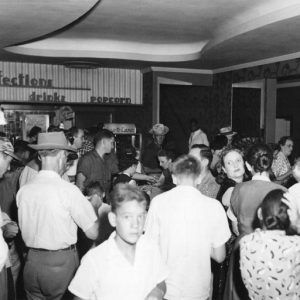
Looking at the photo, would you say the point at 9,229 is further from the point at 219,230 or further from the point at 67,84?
the point at 67,84

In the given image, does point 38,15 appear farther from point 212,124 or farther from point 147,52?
point 212,124

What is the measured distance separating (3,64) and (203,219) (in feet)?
23.3

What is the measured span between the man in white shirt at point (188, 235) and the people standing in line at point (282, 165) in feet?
9.95

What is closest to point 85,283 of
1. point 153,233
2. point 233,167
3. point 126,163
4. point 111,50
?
point 153,233

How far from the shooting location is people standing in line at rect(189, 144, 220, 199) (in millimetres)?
3984

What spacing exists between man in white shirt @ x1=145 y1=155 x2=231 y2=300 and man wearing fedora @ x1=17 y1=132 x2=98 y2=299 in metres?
0.49

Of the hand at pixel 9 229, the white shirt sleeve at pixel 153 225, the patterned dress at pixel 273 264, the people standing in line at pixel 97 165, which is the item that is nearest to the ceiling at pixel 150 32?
the people standing in line at pixel 97 165

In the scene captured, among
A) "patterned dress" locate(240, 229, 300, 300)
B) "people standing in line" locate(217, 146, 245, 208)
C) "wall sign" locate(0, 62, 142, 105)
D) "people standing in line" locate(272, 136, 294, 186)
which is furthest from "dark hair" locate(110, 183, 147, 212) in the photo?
"wall sign" locate(0, 62, 142, 105)

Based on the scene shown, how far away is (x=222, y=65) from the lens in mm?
8828

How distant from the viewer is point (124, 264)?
1.97m

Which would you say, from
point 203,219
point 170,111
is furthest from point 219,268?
point 170,111

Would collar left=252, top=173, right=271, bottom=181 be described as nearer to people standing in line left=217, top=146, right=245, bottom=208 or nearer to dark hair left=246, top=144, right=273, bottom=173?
dark hair left=246, top=144, right=273, bottom=173

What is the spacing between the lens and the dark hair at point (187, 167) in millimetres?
2707

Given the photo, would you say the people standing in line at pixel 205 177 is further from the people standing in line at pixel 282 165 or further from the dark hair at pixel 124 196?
the dark hair at pixel 124 196
